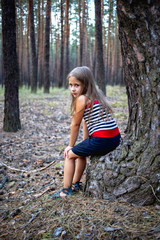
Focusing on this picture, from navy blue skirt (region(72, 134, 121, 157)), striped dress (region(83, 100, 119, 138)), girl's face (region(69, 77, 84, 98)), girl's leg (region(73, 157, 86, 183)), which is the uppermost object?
girl's face (region(69, 77, 84, 98))

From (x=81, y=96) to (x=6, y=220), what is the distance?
185cm

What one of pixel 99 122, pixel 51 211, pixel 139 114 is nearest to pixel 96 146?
pixel 99 122

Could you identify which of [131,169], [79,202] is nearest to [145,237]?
[131,169]

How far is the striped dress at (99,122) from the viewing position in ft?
8.09

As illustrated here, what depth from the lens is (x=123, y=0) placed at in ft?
6.41

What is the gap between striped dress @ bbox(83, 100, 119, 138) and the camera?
2.46m

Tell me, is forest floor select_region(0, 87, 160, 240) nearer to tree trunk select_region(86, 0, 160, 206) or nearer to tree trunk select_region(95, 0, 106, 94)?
tree trunk select_region(86, 0, 160, 206)

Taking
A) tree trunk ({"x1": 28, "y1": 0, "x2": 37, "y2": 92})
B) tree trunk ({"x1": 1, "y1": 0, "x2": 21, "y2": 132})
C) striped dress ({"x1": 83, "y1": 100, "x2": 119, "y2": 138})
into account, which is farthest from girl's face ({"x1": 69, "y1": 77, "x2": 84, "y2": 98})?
tree trunk ({"x1": 28, "y1": 0, "x2": 37, "y2": 92})

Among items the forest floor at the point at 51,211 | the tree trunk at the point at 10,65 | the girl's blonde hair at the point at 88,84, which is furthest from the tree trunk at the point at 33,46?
the girl's blonde hair at the point at 88,84

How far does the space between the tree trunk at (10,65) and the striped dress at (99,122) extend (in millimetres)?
4092

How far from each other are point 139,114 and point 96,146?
656 mm

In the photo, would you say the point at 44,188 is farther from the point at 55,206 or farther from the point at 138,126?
the point at 138,126

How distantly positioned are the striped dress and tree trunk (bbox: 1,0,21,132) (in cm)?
409

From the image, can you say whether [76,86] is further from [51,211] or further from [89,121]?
[51,211]
